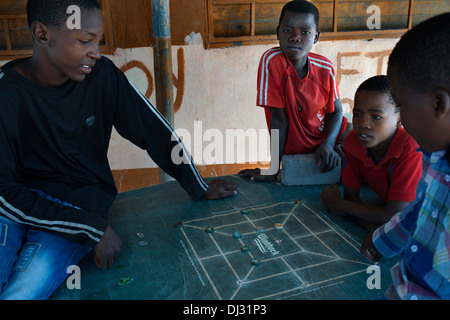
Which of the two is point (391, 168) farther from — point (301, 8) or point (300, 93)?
point (301, 8)

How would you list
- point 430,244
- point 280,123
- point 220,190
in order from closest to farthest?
point 430,244, point 220,190, point 280,123

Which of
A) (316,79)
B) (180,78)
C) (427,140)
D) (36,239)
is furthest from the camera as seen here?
(180,78)

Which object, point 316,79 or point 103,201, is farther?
point 316,79

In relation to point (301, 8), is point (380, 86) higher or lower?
lower

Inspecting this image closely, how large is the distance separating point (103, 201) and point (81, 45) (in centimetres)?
77

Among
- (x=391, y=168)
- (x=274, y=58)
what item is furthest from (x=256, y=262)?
(x=274, y=58)

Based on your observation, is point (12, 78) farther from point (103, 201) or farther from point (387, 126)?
point (387, 126)

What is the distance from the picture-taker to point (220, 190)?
2346mm

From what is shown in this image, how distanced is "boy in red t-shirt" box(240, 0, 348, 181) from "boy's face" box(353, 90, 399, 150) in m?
0.68

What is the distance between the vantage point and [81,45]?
172cm

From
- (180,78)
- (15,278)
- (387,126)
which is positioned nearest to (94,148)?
(15,278)

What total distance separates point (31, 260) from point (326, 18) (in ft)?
13.2

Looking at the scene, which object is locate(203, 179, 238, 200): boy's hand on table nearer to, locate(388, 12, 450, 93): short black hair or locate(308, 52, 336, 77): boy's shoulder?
locate(308, 52, 336, 77): boy's shoulder

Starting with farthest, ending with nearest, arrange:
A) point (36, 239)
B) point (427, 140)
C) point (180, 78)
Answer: point (180, 78) < point (36, 239) < point (427, 140)
